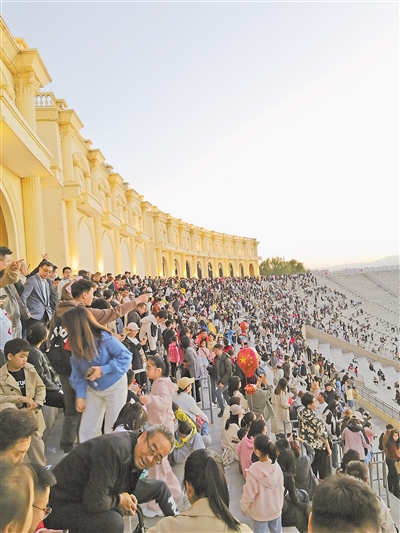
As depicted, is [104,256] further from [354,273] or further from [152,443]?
[354,273]

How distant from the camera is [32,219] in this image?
36.9 ft

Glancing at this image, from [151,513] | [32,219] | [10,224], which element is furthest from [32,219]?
[151,513]

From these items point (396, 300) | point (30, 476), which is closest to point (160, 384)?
point (30, 476)

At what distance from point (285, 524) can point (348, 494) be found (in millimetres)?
2826

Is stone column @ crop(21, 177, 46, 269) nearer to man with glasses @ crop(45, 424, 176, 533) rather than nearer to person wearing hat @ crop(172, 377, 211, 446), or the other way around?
person wearing hat @ crop(172, 377, 211, 446)

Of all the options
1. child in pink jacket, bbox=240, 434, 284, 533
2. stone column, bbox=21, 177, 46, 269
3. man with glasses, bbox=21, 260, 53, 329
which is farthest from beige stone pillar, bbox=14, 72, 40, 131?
child in pink jacket, bbox=240, 434, 284, 533

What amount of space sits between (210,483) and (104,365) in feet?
4.79

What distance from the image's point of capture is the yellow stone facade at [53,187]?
10109mm

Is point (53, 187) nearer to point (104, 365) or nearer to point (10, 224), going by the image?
point (10, 224)

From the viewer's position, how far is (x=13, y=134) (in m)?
8.48

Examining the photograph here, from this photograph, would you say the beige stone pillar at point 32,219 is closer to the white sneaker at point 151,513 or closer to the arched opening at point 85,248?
the arched opening at point 85,248

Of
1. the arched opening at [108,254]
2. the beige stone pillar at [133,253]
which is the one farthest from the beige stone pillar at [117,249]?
the beige stone pillar at [133,253]

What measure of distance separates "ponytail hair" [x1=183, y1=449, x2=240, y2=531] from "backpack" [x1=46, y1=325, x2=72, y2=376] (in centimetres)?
234

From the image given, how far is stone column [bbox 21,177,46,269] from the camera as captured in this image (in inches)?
442
